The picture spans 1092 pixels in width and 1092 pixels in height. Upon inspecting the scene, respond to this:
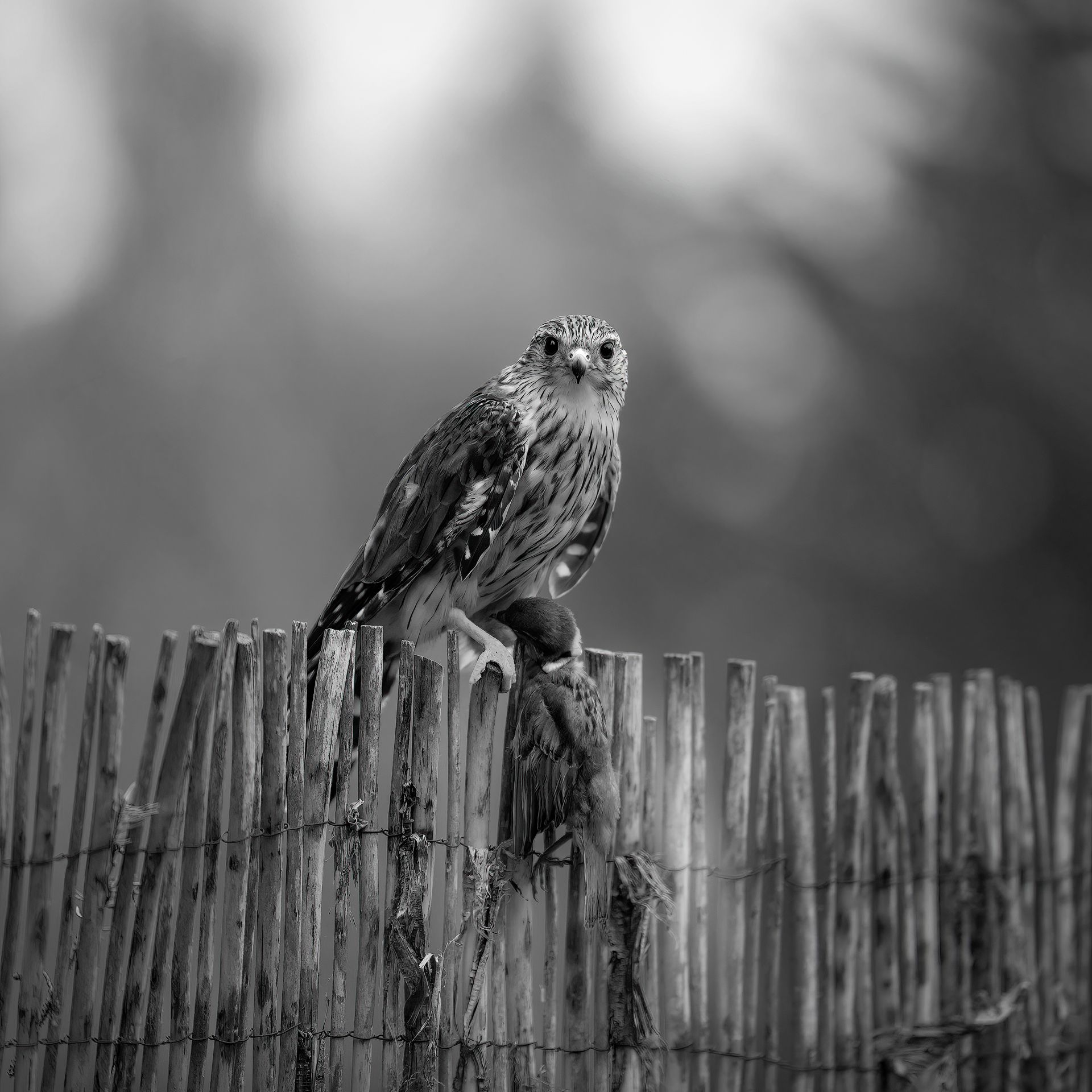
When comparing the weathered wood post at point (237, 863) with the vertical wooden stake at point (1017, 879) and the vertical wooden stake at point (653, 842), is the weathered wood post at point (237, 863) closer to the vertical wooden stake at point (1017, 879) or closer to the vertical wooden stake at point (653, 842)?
the vertical wooden stake at point (653, 842)

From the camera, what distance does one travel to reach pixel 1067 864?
2965 mm

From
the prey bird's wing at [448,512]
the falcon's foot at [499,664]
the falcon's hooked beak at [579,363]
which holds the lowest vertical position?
the falcon's foot at [499,664]

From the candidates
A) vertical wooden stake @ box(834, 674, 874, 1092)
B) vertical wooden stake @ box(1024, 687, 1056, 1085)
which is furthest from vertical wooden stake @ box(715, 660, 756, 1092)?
vertical wooden stake @ box(1024, 687, 1056, 1085)

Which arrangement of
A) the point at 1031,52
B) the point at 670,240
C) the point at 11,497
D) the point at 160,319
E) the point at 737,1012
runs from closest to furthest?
the point at 737,1012 < the point at 11,497 < the point at 160,319 < the point at 1031,52 < the point at 670,240

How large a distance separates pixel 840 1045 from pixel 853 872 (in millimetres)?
372

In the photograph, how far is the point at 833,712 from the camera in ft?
8.46

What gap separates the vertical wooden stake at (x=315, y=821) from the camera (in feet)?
6.66

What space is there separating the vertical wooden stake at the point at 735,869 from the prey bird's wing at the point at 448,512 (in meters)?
0.70

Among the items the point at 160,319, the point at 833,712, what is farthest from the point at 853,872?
the point at 160,319

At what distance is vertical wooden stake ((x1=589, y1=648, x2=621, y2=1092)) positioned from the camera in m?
2.23

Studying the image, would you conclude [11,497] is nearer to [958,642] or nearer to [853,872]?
[853,872]

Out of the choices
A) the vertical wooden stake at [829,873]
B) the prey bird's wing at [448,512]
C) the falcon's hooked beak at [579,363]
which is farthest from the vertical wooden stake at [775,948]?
the falcon's hooked beak at [579,363]

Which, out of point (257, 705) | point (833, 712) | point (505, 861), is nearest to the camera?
point (257, 705)

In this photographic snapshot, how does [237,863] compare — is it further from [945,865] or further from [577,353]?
[945,865]
